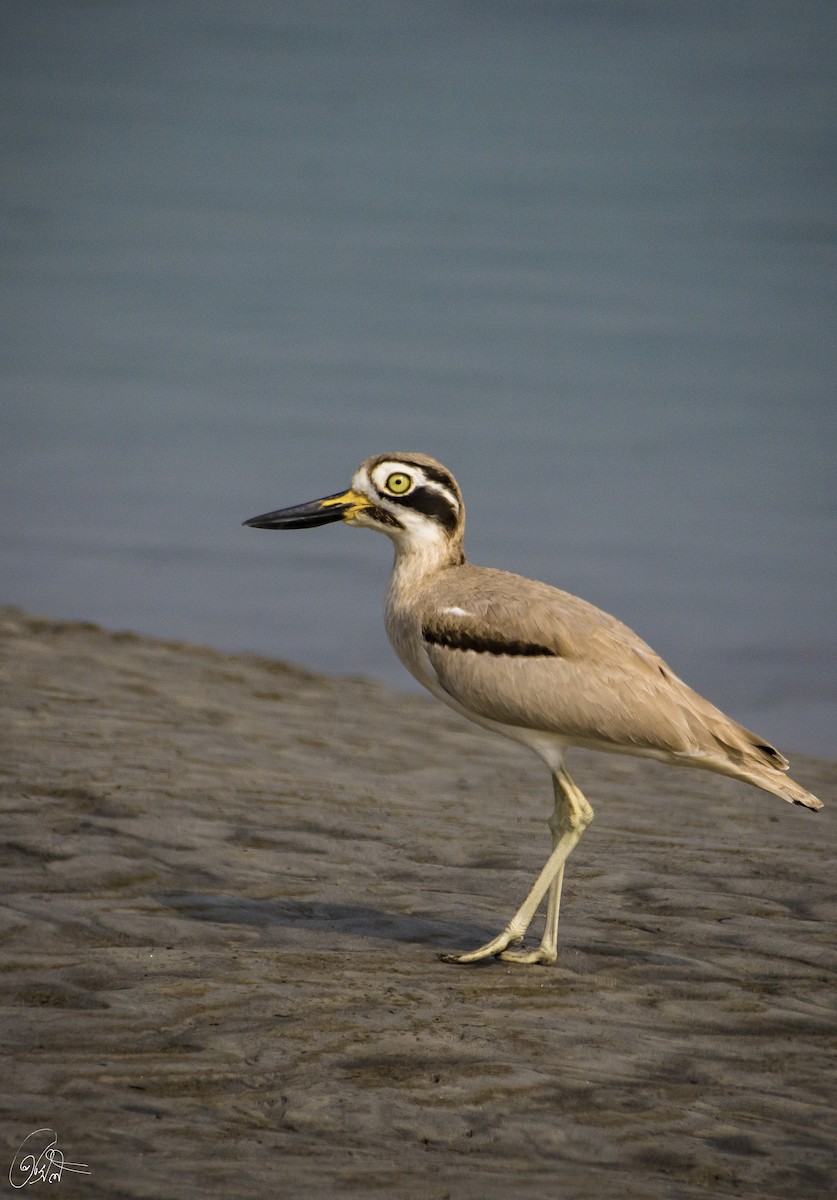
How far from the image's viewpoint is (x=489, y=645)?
6023mm

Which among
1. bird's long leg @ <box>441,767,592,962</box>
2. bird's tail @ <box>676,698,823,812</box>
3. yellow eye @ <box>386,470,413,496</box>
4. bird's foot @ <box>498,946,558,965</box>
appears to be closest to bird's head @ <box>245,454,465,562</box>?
yellow eye @ <box>386,470,413,496</box>

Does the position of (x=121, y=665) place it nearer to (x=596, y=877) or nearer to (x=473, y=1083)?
(x=596, y=877)

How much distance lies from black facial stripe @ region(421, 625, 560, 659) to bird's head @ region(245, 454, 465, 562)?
52cm

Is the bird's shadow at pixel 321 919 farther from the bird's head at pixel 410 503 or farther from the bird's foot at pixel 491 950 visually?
the bird's head at pixel 410 503

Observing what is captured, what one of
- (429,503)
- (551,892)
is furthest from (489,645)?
(551,892)

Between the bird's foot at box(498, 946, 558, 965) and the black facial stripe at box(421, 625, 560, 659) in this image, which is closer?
the bird's foot at box(498, 946, 558, 965)

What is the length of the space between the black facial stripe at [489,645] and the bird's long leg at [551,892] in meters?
0.52

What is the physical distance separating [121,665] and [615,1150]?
7.64 m

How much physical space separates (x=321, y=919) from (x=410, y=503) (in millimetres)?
1808

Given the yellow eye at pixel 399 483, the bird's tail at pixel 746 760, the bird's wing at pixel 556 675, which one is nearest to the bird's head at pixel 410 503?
the yellow eye at pixel 399 483

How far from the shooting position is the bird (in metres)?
5.94

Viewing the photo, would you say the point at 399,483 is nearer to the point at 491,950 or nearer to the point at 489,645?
the point at 489,645

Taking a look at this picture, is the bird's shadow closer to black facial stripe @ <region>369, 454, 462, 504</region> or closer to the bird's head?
the bird's head

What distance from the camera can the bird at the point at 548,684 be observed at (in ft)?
19.5
